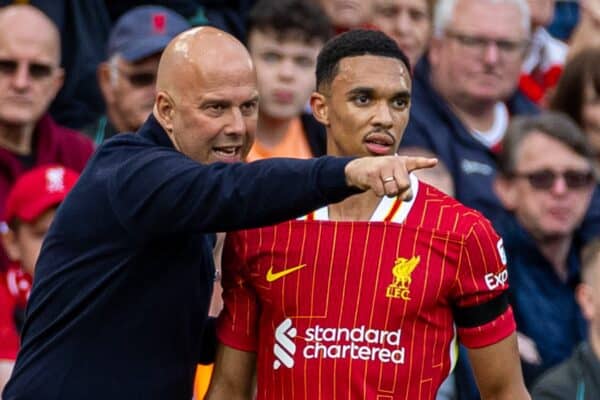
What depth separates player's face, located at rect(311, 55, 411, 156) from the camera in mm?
5191

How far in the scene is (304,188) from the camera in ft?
14.9

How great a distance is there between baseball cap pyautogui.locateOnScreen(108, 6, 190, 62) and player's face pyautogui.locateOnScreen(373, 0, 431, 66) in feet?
3.61

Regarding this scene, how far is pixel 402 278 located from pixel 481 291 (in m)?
0.24

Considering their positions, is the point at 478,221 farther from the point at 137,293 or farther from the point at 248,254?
the point at 137,293

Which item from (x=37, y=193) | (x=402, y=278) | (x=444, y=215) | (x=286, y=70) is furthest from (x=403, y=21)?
(x=402, y=278)

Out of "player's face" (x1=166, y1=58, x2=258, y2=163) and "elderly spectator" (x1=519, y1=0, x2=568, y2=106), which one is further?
"elderly spectator" (x1=519, y1=0, x2=568, y2=106)

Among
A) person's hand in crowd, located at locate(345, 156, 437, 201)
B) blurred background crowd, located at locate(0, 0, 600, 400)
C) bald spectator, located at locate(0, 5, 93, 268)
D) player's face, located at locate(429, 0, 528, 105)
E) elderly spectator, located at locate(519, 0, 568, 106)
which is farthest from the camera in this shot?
elderly spectator, located at locate(519, 0, 568, 106)

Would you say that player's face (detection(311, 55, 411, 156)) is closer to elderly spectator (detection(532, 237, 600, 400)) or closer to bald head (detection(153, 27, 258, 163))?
bald head (detection(153, 27, 258, 163))

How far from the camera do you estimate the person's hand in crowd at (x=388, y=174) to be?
430 centimetres

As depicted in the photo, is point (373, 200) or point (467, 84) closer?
point (373, 200)

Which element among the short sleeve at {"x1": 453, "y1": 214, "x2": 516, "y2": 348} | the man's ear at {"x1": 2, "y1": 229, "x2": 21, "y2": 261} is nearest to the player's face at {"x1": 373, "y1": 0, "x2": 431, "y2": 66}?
the man's ear at {"x1": 2, "y1": 229, "x2": 21, "y2": 261}

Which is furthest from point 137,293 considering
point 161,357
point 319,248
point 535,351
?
point 535,351

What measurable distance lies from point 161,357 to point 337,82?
1009 millimetres

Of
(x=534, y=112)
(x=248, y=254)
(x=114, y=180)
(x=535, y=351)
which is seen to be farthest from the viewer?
(x=534, y=112)
